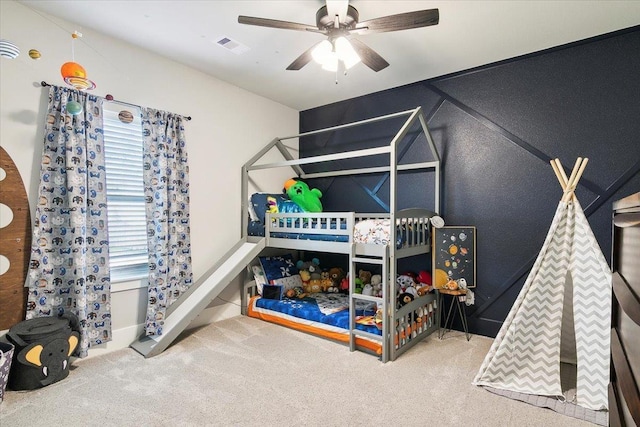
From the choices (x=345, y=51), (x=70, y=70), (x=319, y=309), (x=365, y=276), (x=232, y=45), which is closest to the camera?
(x=70, y=70)

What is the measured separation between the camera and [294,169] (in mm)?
4473

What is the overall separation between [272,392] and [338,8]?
239 centimetres

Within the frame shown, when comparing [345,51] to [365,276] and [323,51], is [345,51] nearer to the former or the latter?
[323,51]

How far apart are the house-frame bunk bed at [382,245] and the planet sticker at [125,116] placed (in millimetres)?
1326

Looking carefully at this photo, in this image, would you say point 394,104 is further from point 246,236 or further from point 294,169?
point 246,236

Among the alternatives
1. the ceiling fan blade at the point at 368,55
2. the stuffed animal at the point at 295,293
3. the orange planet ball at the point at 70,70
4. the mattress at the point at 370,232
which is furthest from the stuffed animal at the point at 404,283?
the orange planet ball at the point at 70,70

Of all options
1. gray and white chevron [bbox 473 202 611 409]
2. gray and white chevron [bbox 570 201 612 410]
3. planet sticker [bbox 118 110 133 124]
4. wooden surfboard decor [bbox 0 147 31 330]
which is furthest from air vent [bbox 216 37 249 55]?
gray and white chevron [bbox 570 201 612 410]

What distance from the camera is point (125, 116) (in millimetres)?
2623

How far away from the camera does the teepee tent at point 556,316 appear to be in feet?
6.73

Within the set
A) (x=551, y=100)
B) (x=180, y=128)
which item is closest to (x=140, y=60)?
(x=180, y=128)

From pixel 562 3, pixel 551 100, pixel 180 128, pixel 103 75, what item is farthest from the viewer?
pixel 180 128

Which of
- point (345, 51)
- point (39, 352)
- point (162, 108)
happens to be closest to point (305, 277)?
point (162, 108)

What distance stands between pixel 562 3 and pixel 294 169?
311cm

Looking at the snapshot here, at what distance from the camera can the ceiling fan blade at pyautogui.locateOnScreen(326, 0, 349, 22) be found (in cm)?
187
